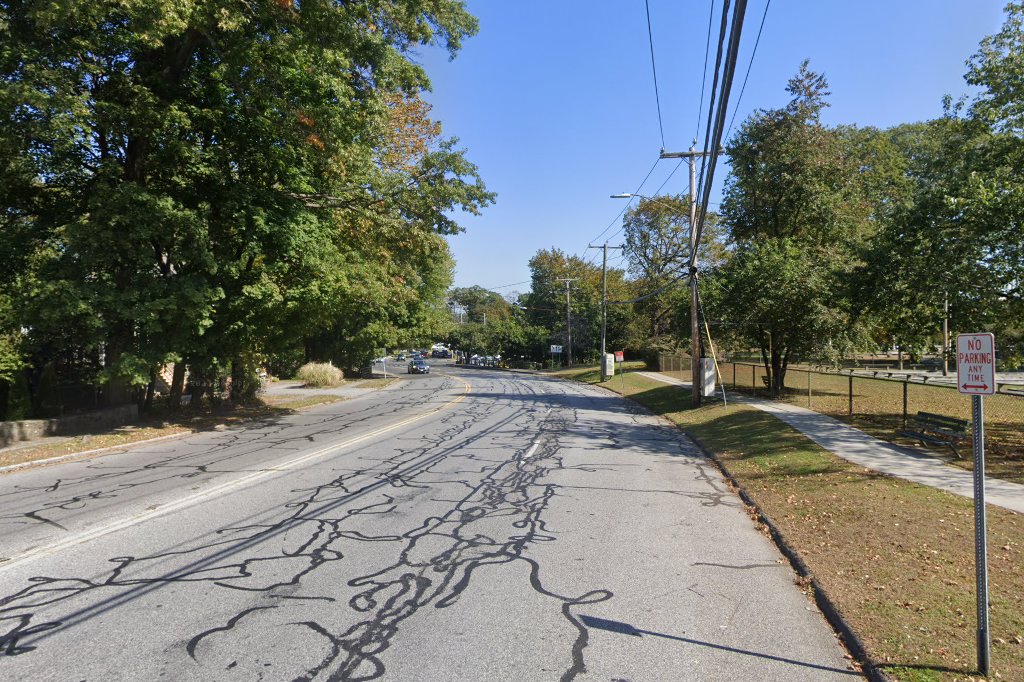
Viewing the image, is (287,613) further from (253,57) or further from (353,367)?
(353,367)

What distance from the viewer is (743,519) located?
24.6ft

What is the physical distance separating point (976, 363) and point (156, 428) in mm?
16251

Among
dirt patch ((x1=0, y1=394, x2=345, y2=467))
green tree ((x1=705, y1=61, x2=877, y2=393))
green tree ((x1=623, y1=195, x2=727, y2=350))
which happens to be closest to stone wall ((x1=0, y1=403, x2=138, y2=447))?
dirt patch ((x1=0, y1=394, x2=345, y2=467))

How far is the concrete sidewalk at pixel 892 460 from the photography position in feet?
26.7

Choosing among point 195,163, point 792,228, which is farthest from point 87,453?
point 792,228

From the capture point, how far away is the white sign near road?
3.83m

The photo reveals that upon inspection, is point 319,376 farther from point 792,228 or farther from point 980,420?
point 980,420

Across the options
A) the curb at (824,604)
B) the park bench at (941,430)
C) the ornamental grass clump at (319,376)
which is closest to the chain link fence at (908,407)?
the park bench at (941,430)

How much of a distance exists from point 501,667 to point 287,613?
1.75 metres

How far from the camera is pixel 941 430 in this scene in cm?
1112

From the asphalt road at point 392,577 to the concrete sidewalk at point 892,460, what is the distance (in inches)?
117

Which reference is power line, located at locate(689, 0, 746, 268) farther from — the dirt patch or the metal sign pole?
the dirt patch

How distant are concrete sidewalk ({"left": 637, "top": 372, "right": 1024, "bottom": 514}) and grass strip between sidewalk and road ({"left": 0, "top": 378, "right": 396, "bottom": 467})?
14537mm

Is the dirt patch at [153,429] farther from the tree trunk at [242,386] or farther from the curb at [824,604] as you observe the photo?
the curb at [824,604]
